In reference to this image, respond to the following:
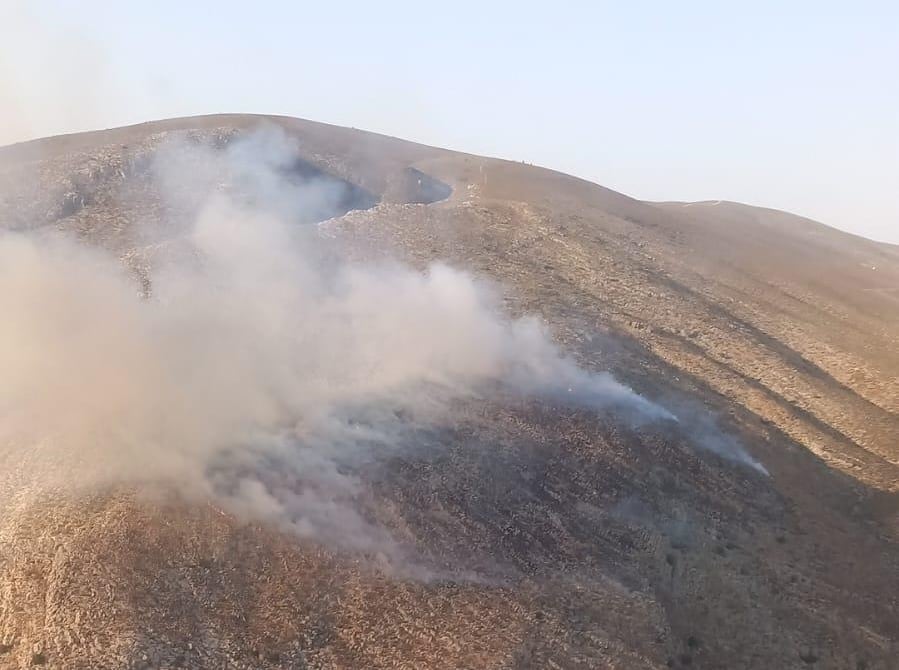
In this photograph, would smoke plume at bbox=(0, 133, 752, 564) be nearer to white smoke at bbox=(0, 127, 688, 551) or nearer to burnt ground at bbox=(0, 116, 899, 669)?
white smoke at bbox=(0, 127, 688, 551)

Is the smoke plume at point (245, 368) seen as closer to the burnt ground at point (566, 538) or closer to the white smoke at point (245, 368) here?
the white smoke at point (245, 368)

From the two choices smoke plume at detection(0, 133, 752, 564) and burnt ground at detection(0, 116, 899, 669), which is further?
smoke plume at detection(0, 133, 752, 564)

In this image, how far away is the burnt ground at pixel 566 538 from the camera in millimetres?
15609

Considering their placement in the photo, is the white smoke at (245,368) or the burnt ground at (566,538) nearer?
the burnt ground at (566,538)

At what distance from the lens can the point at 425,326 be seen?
29297 mm

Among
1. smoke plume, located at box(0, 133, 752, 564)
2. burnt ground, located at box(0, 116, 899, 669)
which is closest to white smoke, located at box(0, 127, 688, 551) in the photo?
smoke plume, located at box(0, 133, 752, 564)

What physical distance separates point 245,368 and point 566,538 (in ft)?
37.2

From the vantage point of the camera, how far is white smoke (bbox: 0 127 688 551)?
1936 cm

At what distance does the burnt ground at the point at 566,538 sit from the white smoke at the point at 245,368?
1.06m

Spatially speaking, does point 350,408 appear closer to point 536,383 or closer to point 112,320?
point 536,383

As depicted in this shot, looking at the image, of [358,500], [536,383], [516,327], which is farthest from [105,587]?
[516,327]

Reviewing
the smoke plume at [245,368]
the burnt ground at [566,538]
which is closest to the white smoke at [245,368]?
the smoke plume at [245,368]

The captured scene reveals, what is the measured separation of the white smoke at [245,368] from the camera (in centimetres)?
1936

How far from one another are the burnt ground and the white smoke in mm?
1063
